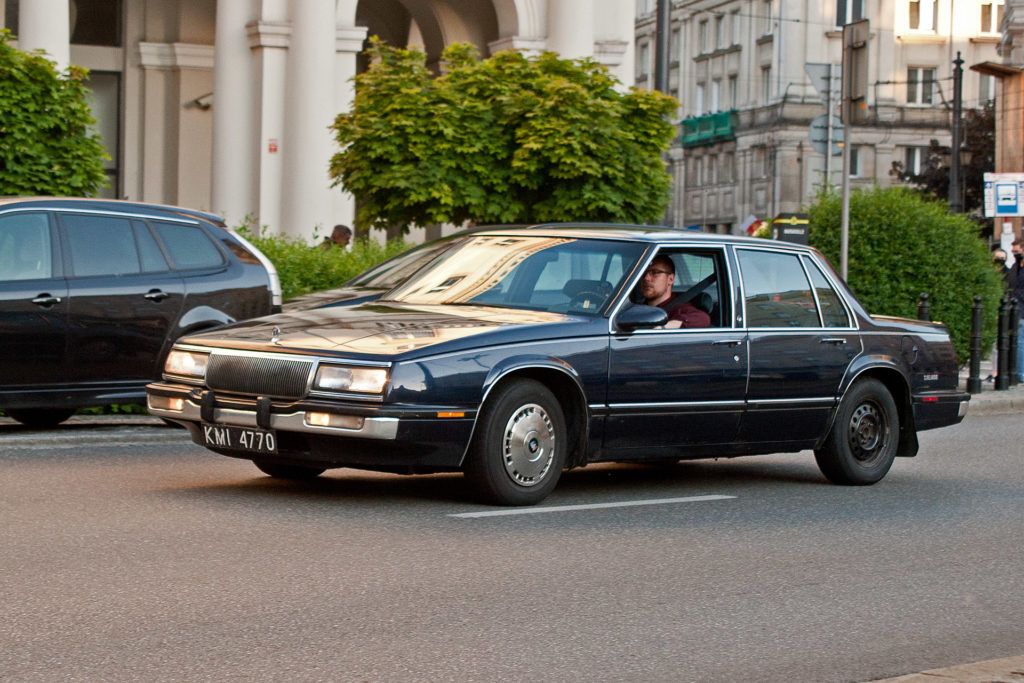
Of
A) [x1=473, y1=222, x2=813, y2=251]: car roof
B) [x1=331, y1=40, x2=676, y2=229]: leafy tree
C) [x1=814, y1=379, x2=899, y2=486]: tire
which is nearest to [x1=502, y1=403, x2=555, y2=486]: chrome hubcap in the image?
[x1=473, y1=222, x2=813, y2=251]: car roof

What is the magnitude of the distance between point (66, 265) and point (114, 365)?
78cm

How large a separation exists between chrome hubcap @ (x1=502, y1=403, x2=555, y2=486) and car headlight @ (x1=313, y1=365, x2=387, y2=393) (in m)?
0.80

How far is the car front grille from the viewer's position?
8.90 metres

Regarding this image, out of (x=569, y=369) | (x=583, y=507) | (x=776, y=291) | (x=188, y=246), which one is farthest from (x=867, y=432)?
(x=188, y=246)

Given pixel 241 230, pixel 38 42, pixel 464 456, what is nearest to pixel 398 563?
pixel 464 456

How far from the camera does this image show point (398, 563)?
756cm

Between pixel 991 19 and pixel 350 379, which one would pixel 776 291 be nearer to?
pixel 350 379

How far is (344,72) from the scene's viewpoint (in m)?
28.4

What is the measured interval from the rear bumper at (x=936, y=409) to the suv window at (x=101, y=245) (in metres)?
5.63

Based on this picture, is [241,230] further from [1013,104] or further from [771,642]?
[1013,104]

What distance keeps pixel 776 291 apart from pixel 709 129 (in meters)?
78.4

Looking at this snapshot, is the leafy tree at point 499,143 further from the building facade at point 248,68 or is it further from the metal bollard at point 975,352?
the metal bollard at point 975,352

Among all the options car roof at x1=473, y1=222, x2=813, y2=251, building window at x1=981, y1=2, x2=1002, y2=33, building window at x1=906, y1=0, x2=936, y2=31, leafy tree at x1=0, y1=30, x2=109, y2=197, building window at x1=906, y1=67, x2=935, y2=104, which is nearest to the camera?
car roof at x1=473, y1=222, x2=813, y2=251

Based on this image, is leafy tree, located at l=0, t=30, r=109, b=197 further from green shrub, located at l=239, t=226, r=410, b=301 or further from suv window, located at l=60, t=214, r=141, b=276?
suv window, located at l=60, t=214, r=141, b=276
